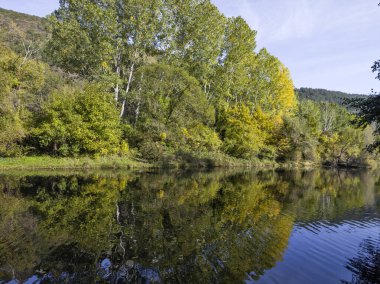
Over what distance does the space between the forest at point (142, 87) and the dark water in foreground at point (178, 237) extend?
15022 millimetres

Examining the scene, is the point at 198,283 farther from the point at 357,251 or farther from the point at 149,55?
the point at 149,55

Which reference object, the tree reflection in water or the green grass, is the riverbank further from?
the tree reflection in water

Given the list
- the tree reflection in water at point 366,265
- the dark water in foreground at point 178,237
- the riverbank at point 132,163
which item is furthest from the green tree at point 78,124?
the tree reflection in water at point 366,265

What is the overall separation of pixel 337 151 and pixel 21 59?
6499cm

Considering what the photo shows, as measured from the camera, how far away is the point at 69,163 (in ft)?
126

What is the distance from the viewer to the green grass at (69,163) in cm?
3514

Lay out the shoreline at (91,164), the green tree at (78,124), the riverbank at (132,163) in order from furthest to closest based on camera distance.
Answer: the green tree at (78,124) < the riverbank at (132,163) < the shoreline at (91,164)

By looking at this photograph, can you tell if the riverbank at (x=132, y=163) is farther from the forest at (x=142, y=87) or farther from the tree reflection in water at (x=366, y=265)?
the tree reflection in water at (x=366, y=265)

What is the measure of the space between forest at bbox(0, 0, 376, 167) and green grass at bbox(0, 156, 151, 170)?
104 centimetres

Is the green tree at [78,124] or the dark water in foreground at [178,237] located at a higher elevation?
the green tree at [78,124]

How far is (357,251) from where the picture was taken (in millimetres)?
13508

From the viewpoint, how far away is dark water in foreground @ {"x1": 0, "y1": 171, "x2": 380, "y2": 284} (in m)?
10.1

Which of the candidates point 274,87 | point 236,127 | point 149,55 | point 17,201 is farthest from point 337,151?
point 17,201

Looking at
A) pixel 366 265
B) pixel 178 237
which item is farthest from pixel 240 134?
pixel 366 265
